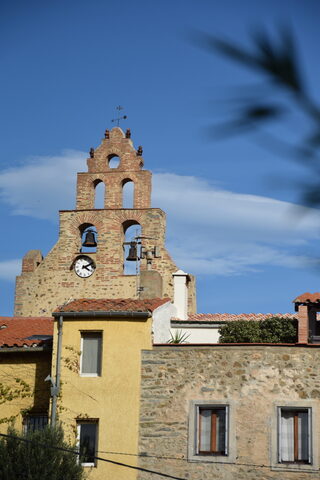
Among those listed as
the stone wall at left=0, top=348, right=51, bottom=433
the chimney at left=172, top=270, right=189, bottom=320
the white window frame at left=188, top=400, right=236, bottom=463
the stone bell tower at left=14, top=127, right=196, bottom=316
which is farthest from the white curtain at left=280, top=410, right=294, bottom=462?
the stone bell tower at left=14, top=127, right=196, bottom=316

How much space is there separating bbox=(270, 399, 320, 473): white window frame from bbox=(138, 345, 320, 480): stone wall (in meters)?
0.02

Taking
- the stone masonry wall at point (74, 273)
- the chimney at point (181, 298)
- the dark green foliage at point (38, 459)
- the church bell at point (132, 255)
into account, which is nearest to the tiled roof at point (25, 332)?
the dark green foliage at point (38, 459)

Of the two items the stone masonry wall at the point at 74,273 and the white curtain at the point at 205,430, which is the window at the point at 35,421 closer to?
the white curtain at the point at 205,430

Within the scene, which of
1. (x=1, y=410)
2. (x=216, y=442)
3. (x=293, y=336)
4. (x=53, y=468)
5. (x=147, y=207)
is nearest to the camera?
(x=53, y=468)

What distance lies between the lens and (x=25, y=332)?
24906mm

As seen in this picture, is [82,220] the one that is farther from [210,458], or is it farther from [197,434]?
[210,458]

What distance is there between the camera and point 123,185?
4531cm

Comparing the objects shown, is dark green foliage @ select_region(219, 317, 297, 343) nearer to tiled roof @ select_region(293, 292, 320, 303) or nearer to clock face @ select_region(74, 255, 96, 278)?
tiled roof @ select_region(293, 292, 320, 303)

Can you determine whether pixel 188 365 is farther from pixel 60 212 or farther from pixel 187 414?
pixel 60 212

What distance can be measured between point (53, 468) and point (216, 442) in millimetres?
3770

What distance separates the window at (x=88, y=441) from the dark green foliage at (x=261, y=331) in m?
7.30

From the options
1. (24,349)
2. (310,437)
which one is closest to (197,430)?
(310,437)

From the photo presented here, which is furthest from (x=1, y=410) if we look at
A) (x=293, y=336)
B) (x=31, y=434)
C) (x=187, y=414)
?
(x=293, y=336)

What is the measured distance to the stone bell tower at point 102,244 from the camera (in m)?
41.9
